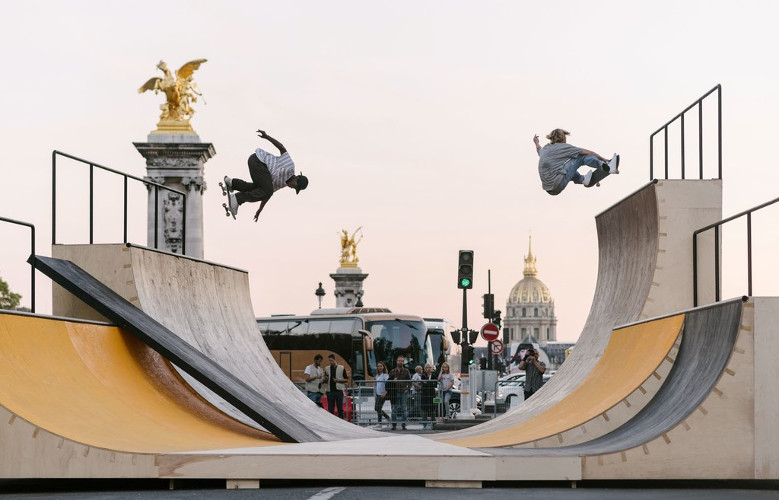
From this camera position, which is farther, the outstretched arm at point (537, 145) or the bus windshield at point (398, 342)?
the bus windshield at point (398, 342)

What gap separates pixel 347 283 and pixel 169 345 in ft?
270

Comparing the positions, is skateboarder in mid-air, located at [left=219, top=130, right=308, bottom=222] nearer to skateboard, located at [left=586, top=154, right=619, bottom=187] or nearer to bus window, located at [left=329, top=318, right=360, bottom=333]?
skateboard, located at [left=586, top=154, right=619, bottom=187]

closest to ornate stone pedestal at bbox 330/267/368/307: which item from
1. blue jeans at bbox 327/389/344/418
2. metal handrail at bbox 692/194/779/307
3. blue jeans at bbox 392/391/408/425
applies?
blue jeans at bbox 392/391/408/425

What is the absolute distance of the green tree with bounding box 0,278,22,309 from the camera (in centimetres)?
7531

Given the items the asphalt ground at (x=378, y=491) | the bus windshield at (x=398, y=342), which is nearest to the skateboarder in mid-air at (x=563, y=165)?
the asphalt ground at (x=378, y=491)

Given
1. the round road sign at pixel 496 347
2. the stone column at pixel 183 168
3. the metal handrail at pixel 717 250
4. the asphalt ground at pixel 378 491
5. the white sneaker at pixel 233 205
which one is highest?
the stone column at pixel 183 168

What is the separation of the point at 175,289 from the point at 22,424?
4.75 meters

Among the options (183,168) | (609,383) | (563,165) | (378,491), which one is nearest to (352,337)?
(183,168)

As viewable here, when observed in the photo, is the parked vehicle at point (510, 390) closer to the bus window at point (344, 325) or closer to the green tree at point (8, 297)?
the bus window at point (344, 325)

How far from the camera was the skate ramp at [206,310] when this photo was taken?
12.2 meters

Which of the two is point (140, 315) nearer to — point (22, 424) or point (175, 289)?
point (175, 289)

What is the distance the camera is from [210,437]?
10.5 m

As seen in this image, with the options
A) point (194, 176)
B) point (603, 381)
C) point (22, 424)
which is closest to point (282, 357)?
point (194, 176)

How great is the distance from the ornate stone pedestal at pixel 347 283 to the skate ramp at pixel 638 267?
77186mm
